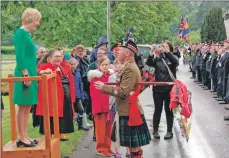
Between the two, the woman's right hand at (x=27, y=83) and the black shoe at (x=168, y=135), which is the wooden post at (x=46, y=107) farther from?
the black shoe at (x=168, y=135)

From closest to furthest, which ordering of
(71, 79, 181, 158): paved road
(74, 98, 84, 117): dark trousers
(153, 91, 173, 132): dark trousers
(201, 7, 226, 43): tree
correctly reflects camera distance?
(71, 79, 181, 158): paved road, (153, 91, 173, 132): dark trousers, (74, 98, 84, 117): dark trousers, (201, 7, 226, 43): tree

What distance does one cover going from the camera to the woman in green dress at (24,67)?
6.19 meters

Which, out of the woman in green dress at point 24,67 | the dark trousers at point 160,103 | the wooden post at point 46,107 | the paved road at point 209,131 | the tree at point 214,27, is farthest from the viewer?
the tree at point 214,27

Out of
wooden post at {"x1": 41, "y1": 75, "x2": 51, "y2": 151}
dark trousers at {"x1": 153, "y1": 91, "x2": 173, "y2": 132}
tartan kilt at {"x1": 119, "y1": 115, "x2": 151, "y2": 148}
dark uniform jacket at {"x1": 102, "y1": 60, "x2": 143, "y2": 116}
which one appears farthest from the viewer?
dark trousers at {"x1": 153, "y1": 91, "x2": 173, "y2": 132}

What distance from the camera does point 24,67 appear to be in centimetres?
620

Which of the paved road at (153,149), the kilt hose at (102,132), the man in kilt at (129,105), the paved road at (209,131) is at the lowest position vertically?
the paved road at (209,131)

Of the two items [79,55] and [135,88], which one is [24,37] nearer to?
[135,88]

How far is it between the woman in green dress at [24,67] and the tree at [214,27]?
39.3 meters

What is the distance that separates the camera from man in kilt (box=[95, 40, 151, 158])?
673 cm

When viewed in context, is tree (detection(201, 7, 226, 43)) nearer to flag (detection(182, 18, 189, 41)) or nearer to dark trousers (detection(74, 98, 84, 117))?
flag (detection(182, 18, 189, 41))

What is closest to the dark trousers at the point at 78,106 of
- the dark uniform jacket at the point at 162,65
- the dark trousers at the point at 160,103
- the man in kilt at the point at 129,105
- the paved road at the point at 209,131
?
the dark trousers at the point at 160,103

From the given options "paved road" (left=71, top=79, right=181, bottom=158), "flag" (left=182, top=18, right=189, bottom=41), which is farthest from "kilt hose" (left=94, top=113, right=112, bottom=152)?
"flag" (left=182, top=18, right=189, bottom=41)

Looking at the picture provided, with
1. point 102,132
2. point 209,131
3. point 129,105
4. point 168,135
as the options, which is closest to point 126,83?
point 129,105

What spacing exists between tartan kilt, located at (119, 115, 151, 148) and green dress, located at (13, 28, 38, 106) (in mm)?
1332
